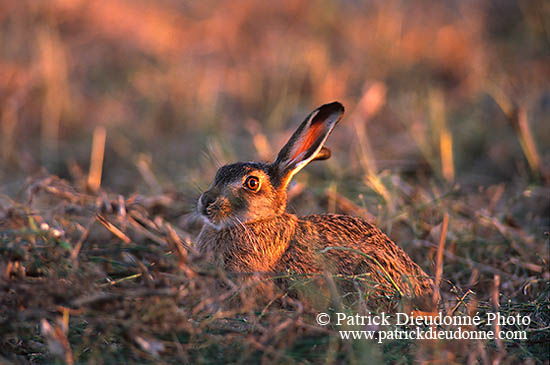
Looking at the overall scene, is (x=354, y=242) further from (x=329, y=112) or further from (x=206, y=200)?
(x=206, y=200)

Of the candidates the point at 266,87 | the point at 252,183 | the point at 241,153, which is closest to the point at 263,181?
the point at 252,183

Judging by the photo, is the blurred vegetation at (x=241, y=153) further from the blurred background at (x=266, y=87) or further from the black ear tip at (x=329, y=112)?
the black ear tip at (x=329, y=112)

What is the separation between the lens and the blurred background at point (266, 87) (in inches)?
259

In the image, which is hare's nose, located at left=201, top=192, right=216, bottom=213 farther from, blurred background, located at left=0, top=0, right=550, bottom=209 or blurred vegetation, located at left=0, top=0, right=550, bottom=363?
blurred background, located at left=0, top=0, right=550, bottom=209

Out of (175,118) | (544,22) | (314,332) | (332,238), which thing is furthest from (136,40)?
(314,332)

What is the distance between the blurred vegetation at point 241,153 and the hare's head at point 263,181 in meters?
0.35

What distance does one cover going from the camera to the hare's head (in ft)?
12.4

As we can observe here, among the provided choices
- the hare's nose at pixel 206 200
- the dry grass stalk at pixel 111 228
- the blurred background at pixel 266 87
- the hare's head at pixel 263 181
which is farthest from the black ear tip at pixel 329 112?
the dry grass stalk at pixel 111 228

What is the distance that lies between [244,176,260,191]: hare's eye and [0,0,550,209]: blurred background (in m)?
1.27

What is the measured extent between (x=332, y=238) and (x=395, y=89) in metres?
5.76

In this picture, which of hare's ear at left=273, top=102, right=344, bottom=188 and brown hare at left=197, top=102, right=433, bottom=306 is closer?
brown hare at left=197, top=102, right=433, bottom=306

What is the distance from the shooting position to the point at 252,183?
3.92 m

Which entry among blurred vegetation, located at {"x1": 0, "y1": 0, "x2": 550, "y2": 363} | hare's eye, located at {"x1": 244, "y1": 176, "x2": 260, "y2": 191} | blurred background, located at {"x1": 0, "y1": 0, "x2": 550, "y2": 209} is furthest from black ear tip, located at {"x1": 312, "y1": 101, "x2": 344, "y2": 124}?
blurred background, located at {"x1": 0, "y1": 0, "x2": 550, "y2": 209}

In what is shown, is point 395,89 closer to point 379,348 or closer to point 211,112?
point 211,112
